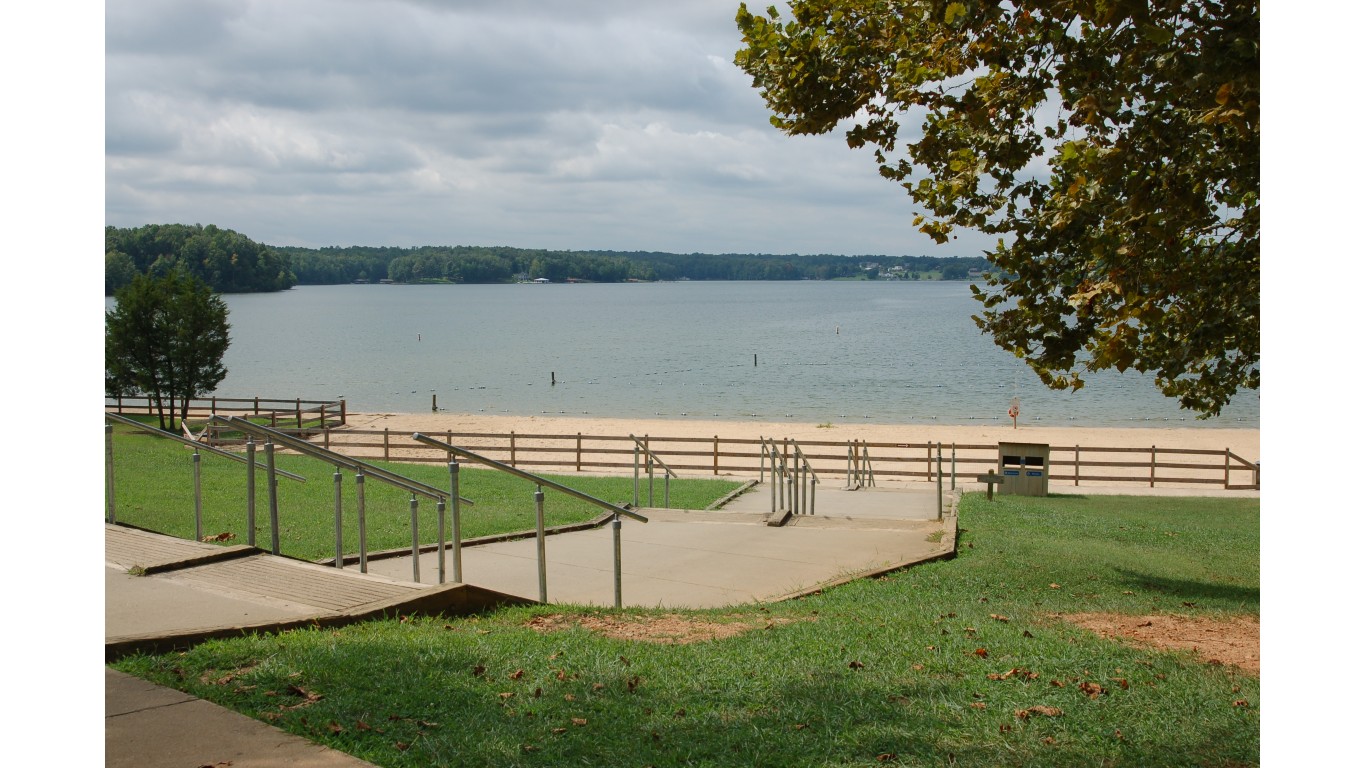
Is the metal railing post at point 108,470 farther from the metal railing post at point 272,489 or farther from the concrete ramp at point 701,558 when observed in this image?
the concrete ramp at point 701,558

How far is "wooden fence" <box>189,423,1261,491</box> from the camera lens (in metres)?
27.3

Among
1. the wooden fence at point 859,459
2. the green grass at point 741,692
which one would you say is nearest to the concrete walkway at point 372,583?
the green grass at point 741,692

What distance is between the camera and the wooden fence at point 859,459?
89.5ft

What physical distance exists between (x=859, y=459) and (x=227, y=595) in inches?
869

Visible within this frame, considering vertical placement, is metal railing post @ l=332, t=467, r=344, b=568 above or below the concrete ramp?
above

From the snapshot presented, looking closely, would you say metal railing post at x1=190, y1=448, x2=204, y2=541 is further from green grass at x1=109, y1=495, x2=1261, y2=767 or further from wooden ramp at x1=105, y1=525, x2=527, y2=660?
green grass at x1=109, y1=495, x2=1261, y2=767

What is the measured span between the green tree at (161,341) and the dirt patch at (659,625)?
3601cm

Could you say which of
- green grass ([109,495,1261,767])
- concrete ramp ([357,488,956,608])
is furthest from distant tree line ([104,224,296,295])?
green grass ([109,495,1261,767])

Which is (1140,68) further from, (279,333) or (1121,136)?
(279,333)

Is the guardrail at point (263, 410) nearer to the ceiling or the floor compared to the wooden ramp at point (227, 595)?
nearer to the floor

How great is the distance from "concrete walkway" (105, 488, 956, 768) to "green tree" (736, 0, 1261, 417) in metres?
3.54

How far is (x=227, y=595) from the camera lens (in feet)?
24.0

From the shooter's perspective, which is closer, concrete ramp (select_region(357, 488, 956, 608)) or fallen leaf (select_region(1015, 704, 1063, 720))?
fallen leaf (select_region(1015, 704, 1063, 720))

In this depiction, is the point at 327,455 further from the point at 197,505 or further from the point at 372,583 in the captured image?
the point at 197,505
